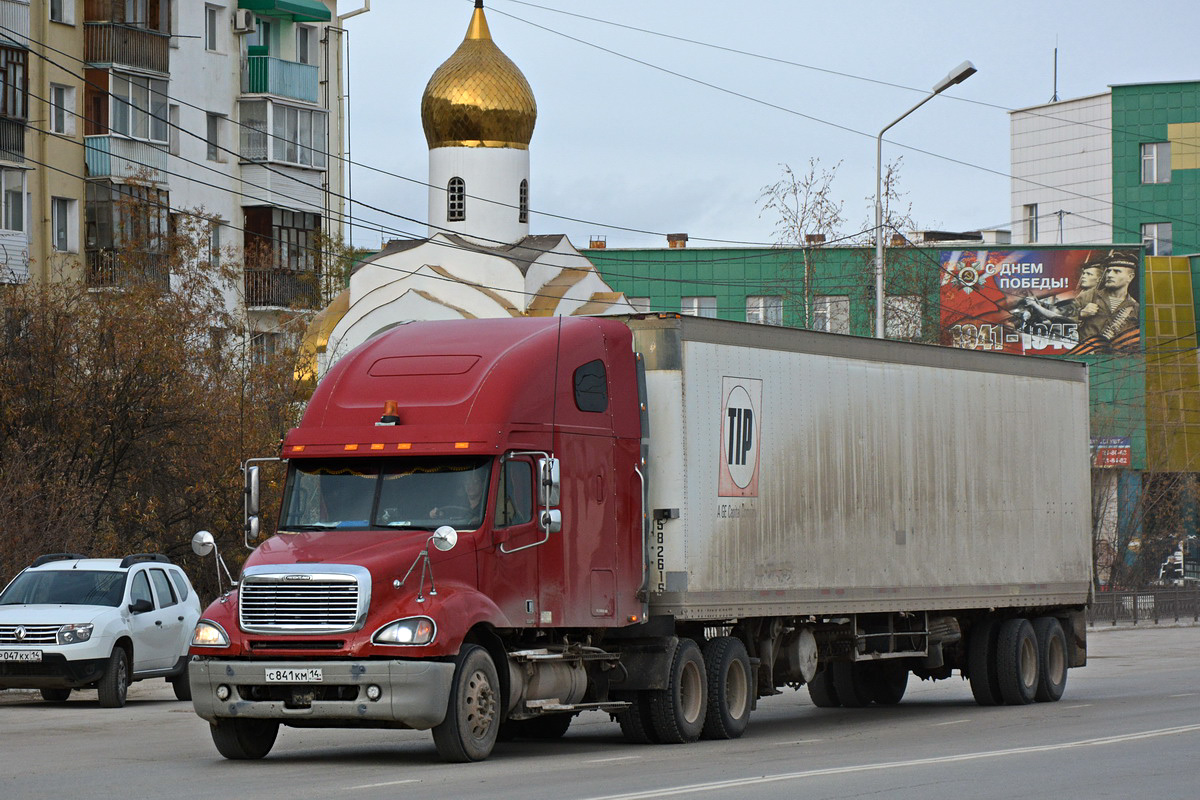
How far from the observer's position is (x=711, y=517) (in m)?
17.9

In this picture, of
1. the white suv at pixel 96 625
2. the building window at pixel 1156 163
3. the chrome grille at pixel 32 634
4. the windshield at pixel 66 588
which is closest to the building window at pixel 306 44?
the building window at pixel 1156 163

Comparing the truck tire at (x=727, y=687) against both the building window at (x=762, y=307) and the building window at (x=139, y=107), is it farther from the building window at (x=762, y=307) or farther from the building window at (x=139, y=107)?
the building window at (x=762, y=307)

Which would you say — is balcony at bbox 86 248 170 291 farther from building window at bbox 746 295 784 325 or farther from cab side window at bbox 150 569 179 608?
building window at bbox 746 295 784 325

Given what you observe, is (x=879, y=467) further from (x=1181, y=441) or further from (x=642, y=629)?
(x=1181, y=441)

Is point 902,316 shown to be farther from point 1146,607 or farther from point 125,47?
point 125,47

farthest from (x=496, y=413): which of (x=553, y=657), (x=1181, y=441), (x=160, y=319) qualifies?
(x=1181, y=441)

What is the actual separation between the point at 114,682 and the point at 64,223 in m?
35.0

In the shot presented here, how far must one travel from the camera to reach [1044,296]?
76.4 m

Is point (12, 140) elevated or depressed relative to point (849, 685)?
elevated

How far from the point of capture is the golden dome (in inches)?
2109

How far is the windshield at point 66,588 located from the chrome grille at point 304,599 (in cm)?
885

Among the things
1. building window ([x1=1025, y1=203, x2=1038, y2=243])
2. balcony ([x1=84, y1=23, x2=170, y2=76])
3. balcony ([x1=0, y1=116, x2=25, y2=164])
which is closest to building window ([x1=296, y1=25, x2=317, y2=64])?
balcony ([x1=84, y1=23, x2=170, y2=76])

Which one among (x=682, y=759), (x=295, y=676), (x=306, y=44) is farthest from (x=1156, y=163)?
(x=295, y=676)

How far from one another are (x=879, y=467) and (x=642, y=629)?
13.2 ft
